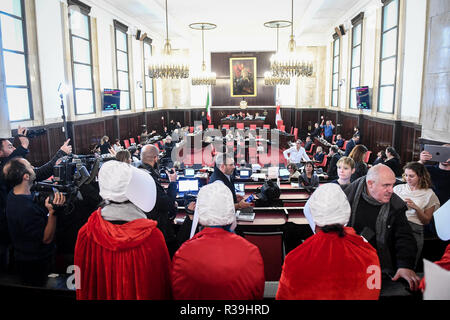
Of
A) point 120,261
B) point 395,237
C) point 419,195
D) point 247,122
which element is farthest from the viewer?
point 247,122

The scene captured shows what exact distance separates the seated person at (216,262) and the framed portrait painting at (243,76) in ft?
63.3

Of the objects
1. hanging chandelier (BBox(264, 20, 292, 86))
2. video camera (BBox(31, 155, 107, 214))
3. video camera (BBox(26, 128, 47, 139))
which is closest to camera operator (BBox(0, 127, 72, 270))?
video camera (BBox(26, 128, 47, 139))

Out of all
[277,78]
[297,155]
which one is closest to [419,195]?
[297,155]

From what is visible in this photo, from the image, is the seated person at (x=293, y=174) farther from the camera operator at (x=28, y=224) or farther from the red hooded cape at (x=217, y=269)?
the red hooded cape at (x=217, y=269)

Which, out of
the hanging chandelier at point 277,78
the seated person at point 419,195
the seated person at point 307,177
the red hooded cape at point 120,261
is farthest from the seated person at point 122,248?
the hanging chandelier at point 277,78

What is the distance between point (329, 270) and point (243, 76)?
19.7 meters

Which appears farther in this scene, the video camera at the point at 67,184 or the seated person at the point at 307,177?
the seated person at the point at 307,177

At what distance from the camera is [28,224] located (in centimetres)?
267

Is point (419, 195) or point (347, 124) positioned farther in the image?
point (347, 124)

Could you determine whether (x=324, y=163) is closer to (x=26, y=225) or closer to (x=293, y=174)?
(x=293, y=174)

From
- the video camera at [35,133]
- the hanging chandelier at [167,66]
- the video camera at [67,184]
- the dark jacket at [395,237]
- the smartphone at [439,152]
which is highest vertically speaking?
the hanging chandelier at [167,66]

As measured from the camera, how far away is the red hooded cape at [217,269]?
5.68 feet

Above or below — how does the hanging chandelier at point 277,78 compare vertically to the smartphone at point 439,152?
above

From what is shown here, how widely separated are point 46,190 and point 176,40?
55.7 feet
